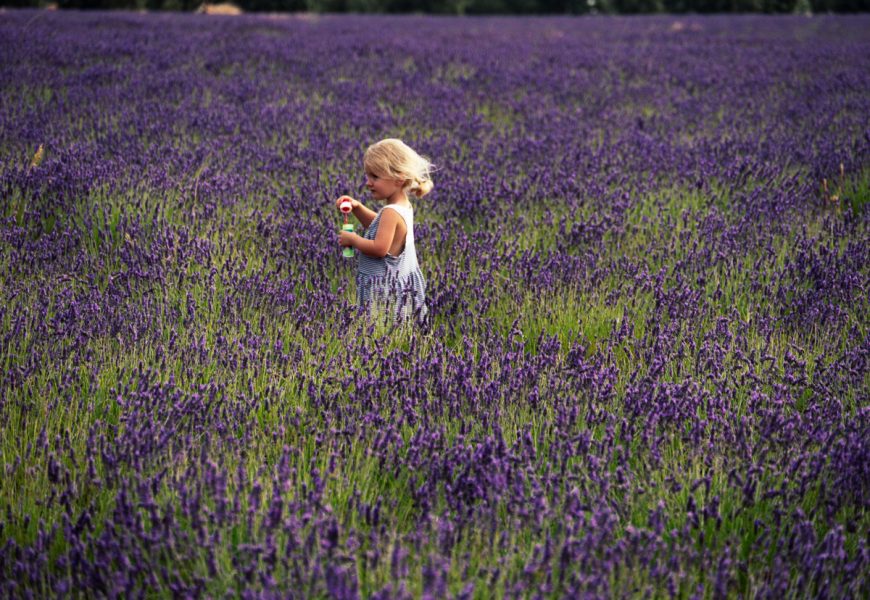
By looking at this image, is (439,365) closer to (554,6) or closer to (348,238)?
(348,238)

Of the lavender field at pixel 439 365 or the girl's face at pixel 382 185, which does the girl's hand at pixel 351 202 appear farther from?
the lavender field at pixel 439 365

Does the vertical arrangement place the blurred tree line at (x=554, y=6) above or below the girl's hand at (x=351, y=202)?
above

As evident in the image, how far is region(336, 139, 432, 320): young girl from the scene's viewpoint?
3016 millimetres

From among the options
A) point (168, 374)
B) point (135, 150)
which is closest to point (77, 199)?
point (135, 150)

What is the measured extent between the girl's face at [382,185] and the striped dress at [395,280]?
8cm

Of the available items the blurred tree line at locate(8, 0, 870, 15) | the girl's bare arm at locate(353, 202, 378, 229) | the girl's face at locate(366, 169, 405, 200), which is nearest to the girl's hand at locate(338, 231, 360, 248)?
the girl's face at locate(366, 169, 405, 200)

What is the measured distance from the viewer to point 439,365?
237 centimetres

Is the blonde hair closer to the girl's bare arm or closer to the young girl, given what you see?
the young girl

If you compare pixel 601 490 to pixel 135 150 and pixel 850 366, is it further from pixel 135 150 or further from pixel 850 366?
pixel 135 150

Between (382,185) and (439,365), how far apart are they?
3.36ft

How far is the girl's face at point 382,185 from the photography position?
311 cm

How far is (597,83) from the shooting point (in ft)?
26.7

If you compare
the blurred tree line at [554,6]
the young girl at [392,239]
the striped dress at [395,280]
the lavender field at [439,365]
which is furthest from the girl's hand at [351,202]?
the blurred tree line at [554,6]

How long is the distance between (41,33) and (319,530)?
961 centimetres
